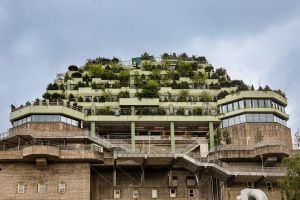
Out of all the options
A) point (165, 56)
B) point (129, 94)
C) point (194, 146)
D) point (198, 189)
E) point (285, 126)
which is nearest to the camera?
point (198, 189)

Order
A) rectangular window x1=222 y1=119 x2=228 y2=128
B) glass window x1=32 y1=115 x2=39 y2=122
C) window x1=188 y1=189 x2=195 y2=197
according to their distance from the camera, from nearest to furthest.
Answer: window x1=188 y1=189 x2=195 y2=197 → glass window x1=32 y1=115 x2=39 y2=122 → rectangular window x1=222 y1=119 x2=228 y2=128

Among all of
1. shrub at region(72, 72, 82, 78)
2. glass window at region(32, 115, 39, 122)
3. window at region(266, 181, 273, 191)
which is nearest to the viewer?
window at region(266, 181, 273, 191)

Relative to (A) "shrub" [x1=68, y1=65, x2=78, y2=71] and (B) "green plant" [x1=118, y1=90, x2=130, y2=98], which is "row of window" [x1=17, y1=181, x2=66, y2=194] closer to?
(B) "green plant" [x1=118, y1=90, x2=130, y2=98]

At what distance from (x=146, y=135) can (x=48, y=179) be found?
63.0ft

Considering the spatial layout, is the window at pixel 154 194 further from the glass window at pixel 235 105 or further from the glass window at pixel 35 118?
the glass window at pixel 35 118

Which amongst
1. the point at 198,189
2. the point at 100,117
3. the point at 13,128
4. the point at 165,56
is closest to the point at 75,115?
the point at 100,117

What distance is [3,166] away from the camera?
5288 cm

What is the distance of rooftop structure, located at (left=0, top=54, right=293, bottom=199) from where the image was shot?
5275 cm

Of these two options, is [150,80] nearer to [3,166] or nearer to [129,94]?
[129,94]

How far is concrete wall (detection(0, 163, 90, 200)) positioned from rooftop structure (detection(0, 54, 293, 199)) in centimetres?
11

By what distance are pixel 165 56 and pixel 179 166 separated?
30.9 m

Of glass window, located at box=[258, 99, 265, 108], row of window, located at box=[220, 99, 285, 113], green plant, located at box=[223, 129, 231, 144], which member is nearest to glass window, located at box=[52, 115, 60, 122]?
green plant, located at box=[223, 129, 231, 144]

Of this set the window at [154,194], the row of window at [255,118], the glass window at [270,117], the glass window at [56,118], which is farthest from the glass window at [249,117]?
the glass window at [56,118]

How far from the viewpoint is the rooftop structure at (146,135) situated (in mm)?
52750
